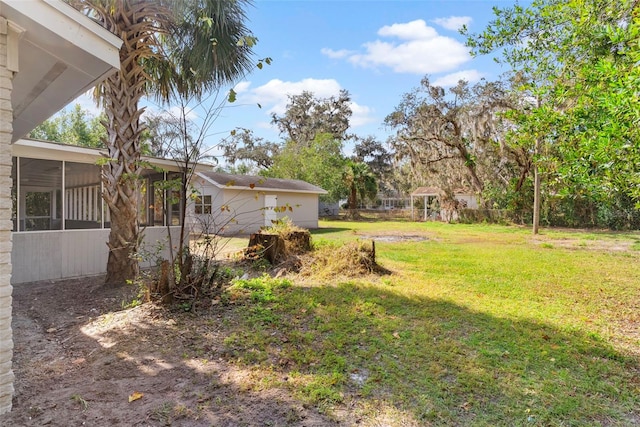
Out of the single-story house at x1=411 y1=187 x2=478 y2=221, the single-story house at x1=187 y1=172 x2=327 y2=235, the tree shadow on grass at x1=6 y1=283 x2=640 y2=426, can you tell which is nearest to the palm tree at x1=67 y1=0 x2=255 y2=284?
the tree shadow on grass at x1=6 y1=283 x2=640 y2=426

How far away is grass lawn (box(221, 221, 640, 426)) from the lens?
2.69 metres

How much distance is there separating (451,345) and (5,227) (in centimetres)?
408

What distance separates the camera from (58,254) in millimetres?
7340

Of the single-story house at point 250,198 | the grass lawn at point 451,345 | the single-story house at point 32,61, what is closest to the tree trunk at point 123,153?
the grass lawn at point 451,345

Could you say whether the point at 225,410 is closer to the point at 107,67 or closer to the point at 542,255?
the point at 107,67

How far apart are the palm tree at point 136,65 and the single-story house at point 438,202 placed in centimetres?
2135

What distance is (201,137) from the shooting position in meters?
4.59

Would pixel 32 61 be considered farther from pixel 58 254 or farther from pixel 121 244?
pixel 58 254

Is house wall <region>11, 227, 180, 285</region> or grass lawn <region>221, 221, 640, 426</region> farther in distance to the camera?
house wall <region>11, 227, 180, 285</region>

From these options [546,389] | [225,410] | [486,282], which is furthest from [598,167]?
[225,410]

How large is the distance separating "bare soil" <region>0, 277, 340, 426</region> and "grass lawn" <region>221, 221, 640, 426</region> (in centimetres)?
23

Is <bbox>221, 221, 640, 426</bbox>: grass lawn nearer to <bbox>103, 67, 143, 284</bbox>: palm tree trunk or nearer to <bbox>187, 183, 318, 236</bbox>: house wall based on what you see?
<bbox>103, 67, 143, 284</bbox>: palm tree trunk

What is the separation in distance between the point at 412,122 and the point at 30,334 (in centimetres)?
2386

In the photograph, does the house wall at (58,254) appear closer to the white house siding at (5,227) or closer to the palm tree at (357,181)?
the white house siding at (5,227)
